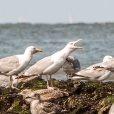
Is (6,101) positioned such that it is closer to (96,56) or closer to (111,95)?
(111,95)

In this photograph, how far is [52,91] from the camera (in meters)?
10.5

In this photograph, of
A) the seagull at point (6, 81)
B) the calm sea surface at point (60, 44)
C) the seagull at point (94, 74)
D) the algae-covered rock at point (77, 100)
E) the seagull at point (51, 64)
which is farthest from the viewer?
the calm sea surface at point (60, 44)

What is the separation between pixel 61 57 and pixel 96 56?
13.5 metres

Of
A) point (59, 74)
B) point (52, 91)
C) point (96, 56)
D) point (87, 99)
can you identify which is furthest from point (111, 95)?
point (96, 56)

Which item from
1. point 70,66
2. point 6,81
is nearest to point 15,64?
point 6,81

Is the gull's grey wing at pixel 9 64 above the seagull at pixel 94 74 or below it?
above

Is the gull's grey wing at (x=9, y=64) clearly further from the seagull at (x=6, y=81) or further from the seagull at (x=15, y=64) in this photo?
the seagull at (x=6, y=81)

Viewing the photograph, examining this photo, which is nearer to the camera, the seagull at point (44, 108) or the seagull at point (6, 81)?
the seagull at point (44, 108)

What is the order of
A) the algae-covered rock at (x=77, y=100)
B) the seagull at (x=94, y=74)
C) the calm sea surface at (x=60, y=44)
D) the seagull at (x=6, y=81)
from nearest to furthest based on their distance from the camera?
the algae-covered rock at (x=77, y=100) → the seagull at (x=6, y=81) → the seagull at (x=94, y=74) → the calm sea surface at (x=60, y=44)

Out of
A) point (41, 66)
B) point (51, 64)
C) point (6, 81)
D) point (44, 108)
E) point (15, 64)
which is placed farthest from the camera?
point (6, 81)

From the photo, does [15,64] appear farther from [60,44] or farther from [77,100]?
[60,44]

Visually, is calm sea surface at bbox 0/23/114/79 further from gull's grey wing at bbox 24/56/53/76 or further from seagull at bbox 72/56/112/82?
gull's grey wing at bbox 24/56/53/76

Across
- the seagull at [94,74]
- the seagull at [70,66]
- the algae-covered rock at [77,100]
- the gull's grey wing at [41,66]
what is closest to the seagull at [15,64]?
the gull's grey wing at [41,66]

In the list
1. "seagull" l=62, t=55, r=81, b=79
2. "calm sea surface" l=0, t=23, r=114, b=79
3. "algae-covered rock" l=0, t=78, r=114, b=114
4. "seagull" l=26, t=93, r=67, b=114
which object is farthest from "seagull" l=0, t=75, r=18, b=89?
"calm sea surface" l=0, t=23, r=114, b=79
